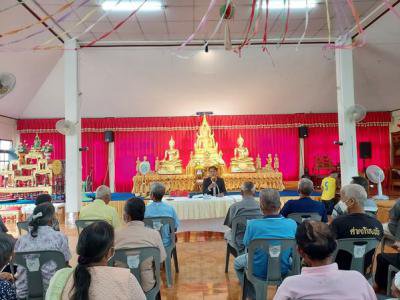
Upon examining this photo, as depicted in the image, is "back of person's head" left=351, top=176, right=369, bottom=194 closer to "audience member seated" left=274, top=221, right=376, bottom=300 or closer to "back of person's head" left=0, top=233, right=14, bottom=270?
"audience member seated" left=274, top=221, right=376, bottom=300

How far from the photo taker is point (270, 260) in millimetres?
2262

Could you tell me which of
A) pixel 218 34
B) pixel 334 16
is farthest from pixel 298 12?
pixel 218 34

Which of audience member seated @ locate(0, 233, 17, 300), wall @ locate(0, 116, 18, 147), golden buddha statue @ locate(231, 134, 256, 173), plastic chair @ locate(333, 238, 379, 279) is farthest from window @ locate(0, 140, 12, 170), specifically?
plastic chair @ locate(333, 238, 379, 279)

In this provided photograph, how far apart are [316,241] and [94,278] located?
890 mm

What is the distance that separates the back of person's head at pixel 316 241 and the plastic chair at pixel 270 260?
0.87 metres

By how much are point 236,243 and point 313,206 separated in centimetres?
82

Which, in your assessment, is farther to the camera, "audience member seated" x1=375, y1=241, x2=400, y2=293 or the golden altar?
the golden altar

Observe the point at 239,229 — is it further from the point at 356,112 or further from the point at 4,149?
the point at 4,149

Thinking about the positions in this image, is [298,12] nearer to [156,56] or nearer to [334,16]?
[334,16]

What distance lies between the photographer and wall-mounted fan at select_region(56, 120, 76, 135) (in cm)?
653

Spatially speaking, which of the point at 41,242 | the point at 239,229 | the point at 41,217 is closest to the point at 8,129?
the point at 41,217

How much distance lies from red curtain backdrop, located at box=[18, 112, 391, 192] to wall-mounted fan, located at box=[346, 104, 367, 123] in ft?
12.6

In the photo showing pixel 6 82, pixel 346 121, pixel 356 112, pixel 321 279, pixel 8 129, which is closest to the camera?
pixel 321 279

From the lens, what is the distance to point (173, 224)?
3.33 metres
